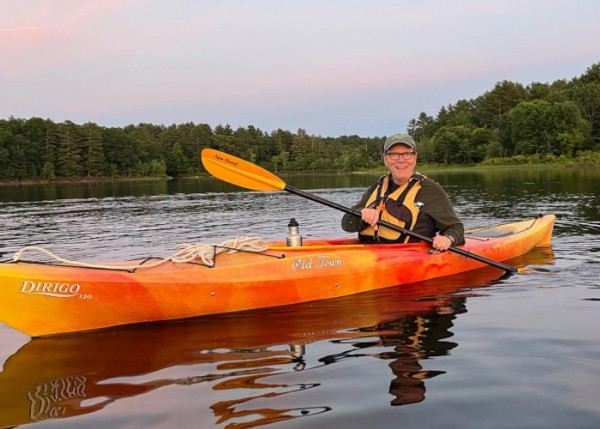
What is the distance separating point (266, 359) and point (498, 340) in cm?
204

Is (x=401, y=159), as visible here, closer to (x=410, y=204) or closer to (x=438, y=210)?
(x=410, y=204)

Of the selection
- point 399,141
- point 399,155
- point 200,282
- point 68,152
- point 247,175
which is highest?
point 68,152

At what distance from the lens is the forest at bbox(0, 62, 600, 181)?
6725 centimetres

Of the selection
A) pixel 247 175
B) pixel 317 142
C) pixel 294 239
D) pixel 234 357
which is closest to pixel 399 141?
pixel 294 239

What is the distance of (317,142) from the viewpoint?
120 m

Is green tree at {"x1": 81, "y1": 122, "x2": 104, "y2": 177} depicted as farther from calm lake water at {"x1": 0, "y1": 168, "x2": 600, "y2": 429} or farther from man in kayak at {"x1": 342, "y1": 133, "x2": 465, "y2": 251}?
calm lake water at {"x1": 0, "y1": 168, "x2": 600, "y2": 429}

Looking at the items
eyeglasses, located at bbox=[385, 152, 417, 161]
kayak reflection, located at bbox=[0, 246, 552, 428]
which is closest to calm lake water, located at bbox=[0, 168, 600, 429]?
kayak reflection, located at bbox=[0, 246, 552, 428]

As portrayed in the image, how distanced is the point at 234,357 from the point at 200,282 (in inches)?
45.0

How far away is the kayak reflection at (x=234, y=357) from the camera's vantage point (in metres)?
3.37

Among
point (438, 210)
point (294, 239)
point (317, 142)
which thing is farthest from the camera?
point (317, 142)

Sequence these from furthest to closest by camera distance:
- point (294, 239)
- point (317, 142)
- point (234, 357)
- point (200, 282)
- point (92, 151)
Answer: point (317, 142) < point (92, 151) < point (294, 239) < point (200, 282) < point (234, 357)

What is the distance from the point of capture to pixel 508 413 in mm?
3094

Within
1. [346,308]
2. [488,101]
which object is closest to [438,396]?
[346,308]

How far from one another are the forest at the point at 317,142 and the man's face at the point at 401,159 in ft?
192
